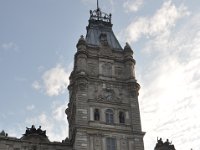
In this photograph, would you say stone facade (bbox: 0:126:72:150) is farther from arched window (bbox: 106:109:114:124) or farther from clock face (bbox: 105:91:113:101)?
clock face (bbox: 105:91:113:101)

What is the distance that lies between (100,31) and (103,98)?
21653 mm

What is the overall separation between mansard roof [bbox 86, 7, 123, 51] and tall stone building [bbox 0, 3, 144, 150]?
7.6 inches

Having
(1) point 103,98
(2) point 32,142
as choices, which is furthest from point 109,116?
(2) point 32,142

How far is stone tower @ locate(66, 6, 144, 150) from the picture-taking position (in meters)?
68.6

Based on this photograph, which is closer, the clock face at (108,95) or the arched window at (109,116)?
the arched window at (109,116)

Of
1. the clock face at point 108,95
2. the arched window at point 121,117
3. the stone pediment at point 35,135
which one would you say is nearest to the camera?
the stone pediment at point 35,135

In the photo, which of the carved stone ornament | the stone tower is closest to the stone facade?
the stone tower

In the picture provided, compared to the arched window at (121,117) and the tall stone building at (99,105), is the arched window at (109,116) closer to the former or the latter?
the tall stone building at (99,105)

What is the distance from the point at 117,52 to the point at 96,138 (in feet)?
63.7

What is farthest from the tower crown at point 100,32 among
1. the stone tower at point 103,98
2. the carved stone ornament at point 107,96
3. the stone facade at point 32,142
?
the stone facade at point 32,142

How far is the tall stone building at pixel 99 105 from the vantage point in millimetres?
67938

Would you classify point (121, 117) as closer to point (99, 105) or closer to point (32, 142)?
point (99, 105)

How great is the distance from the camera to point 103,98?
73.8 metres

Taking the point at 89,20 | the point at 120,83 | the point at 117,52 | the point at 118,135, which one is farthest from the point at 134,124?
the point at 89,20
